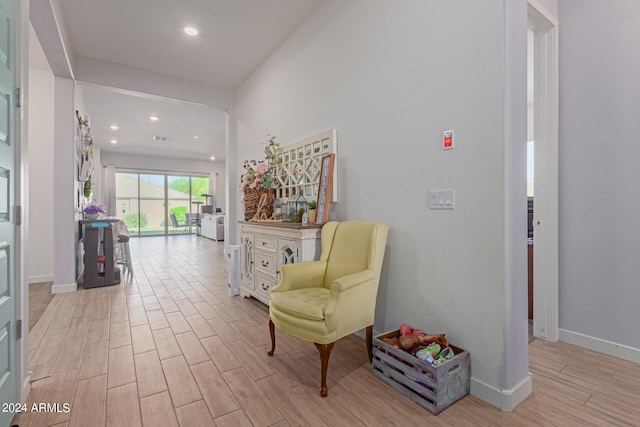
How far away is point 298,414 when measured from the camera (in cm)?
157

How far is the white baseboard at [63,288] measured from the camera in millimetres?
3812

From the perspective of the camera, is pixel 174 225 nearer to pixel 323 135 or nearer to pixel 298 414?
pixel 323 135

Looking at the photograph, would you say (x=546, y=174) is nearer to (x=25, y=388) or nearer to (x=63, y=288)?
(x=25, y=388)

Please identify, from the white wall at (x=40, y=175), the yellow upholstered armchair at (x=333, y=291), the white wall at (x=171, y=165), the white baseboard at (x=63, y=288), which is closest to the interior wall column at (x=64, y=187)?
the white baseboard at (x=63, y=288)

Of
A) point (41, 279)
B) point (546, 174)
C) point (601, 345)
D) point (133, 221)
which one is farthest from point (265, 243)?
point (133, 221)

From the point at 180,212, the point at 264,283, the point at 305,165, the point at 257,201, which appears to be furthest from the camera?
the point at 180,212

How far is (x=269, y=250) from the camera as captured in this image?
300cm

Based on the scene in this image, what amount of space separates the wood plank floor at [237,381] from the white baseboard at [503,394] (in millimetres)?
35

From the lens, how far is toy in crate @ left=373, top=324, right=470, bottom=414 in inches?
62.8

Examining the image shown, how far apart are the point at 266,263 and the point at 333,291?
1.40 metres

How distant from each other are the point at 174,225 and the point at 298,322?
10.8 m

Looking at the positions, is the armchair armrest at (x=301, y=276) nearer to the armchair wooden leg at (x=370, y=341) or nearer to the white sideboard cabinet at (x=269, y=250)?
the white sideboard cabinet at (x=269, y=250)

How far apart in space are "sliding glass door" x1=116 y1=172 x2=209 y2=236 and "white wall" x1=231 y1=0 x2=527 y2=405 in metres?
9.61

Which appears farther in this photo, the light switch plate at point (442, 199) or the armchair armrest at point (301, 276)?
the armchair armrest at point (301, 276)
